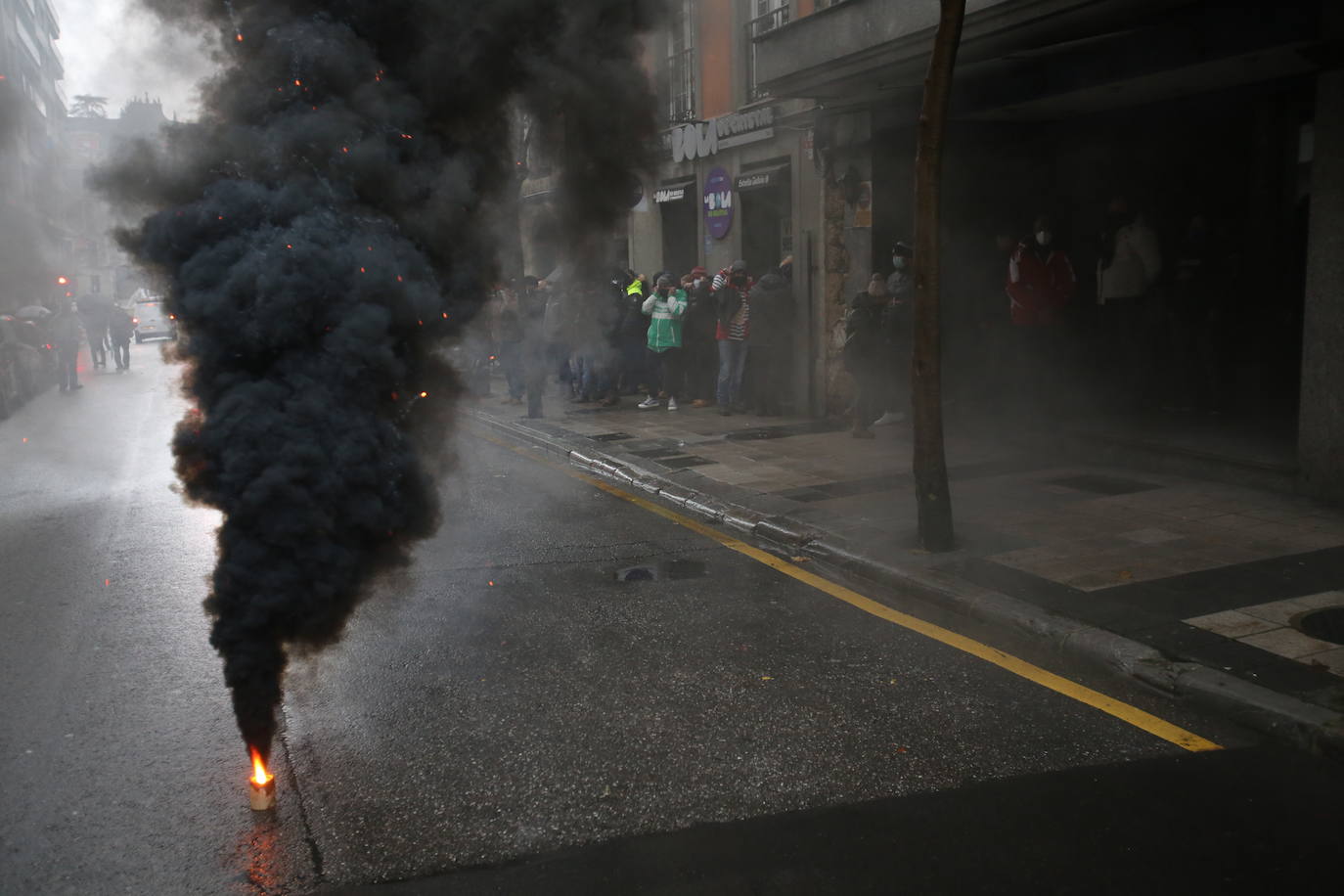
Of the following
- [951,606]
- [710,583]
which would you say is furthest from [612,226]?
[951,606]

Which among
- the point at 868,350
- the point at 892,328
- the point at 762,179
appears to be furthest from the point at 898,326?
the point at 762,179

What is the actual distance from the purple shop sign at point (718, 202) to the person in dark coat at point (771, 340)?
8.32 feet

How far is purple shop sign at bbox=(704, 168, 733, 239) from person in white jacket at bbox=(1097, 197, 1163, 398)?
5.93m

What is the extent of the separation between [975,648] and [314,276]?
3523mm

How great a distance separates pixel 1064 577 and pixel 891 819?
2.96 m

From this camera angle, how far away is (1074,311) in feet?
36.2

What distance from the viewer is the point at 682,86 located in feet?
53.9

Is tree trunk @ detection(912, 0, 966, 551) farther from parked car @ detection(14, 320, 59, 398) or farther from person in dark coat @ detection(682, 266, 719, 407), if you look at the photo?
parked car @ detection(14, 320, 59, 398)

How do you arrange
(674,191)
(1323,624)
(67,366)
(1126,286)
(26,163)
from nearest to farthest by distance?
(1323,624), (1126,286), (674,191), (26,163), (67,366)

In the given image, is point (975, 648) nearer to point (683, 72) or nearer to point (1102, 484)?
point (1102, 484)

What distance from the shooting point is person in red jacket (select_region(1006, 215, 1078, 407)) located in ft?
34.3

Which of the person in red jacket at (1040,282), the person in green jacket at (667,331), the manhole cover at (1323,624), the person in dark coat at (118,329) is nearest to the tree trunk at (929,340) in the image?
the manhole cover at (1323,624)

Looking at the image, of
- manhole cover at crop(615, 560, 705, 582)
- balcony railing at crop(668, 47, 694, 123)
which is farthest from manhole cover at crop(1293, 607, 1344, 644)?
balcony railing at crop(668, 47, 694, 123)

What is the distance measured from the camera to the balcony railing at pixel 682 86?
16.1 metres
